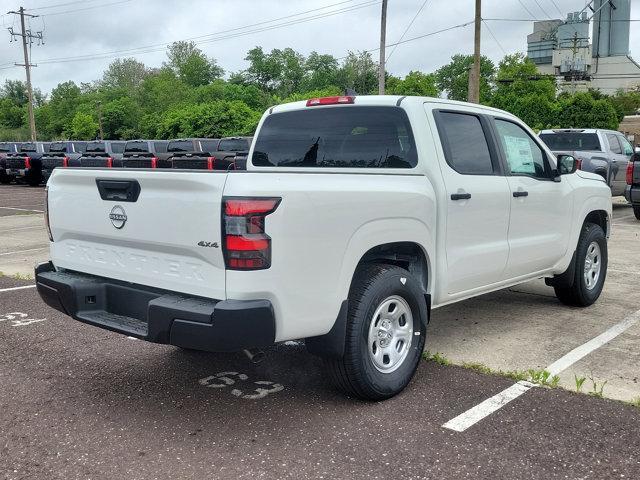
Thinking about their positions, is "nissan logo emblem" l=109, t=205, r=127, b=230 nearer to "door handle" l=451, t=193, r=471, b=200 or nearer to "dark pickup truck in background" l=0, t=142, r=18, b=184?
"door handle" l=451, t=193, r=471, b=200

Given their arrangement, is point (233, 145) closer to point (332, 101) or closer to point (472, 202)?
point (332, 101)

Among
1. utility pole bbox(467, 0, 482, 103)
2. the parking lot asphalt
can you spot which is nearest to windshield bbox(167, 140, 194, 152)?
utility pole bbox(467, 0, 482, 103)

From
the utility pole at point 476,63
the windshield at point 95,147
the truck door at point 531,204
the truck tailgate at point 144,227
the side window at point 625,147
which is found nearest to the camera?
the truck tailgate at point 144,227

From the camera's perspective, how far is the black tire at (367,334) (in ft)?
12.5

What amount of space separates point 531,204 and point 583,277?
4.34 ft

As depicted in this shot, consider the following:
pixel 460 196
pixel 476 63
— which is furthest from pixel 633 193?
pixel 476 63

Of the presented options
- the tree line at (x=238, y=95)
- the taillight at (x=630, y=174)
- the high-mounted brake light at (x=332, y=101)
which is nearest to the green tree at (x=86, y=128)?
the tree line at (x=238, y=95)

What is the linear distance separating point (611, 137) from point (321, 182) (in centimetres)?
1400

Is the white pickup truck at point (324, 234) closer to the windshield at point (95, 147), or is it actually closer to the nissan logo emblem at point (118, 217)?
the nissan logo emblem at point (118, 217)

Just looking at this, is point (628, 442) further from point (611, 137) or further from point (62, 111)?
point (62, 111)

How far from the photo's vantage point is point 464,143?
490 centimetres

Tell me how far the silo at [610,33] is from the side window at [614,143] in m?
108

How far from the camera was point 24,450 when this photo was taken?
3506 millimetres

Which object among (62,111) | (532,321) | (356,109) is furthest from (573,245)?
(62,111)
